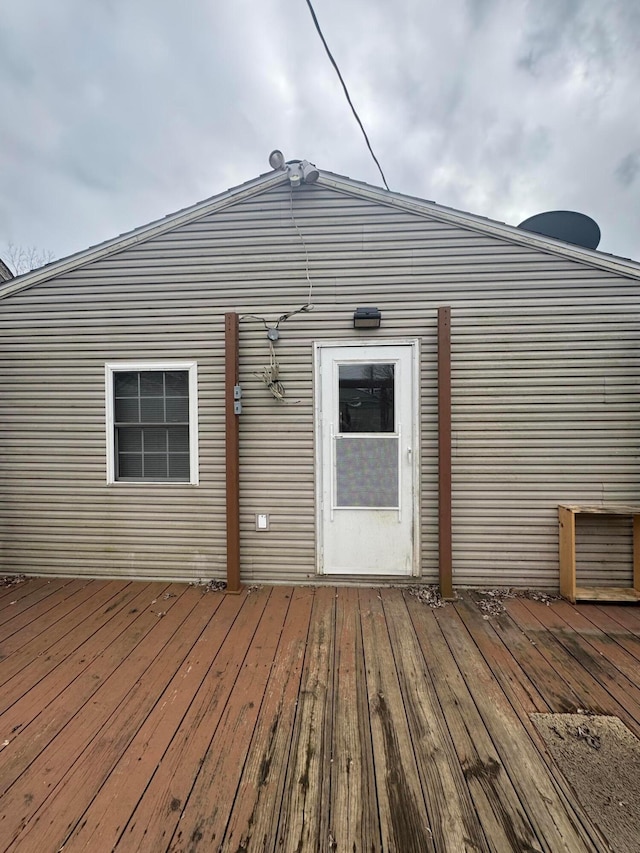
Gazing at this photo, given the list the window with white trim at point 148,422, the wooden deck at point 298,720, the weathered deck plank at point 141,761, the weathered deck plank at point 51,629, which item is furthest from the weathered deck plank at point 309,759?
the window with white trim at point 148,422

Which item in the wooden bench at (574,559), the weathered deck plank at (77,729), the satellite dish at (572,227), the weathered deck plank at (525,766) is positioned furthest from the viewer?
the satellite dish at (572,227)

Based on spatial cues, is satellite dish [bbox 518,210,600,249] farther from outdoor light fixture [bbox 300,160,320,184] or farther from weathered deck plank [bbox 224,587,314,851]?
weathered deck plank [bbox 224,587,314,851]

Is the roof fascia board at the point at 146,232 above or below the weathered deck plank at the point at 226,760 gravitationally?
above

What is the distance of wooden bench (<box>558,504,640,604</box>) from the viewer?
2.78m

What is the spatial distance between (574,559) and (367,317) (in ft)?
8.72

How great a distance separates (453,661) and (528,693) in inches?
15.7

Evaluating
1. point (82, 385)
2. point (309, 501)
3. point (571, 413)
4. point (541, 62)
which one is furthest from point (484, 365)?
point (541, 62)

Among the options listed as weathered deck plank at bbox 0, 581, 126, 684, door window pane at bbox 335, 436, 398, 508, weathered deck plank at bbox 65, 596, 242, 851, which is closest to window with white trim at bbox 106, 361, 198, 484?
weathered deck plank at bbox 0, 581, 126, 684

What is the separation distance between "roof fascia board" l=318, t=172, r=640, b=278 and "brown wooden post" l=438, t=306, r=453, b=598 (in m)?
0.85

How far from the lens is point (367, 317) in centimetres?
302

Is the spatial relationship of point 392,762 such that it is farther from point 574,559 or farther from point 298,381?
point 298,381

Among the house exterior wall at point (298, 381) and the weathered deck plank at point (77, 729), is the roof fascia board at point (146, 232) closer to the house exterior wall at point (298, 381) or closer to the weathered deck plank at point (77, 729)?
the house exterior wall at point (298, 381)

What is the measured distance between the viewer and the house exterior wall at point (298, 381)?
2.99 m

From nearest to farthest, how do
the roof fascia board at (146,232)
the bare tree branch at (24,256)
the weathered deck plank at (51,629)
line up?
1. the weathered deck plank at (51,629)
2. the roof fascia board at (146,232)
3. the bare tree branch at (24,256)
